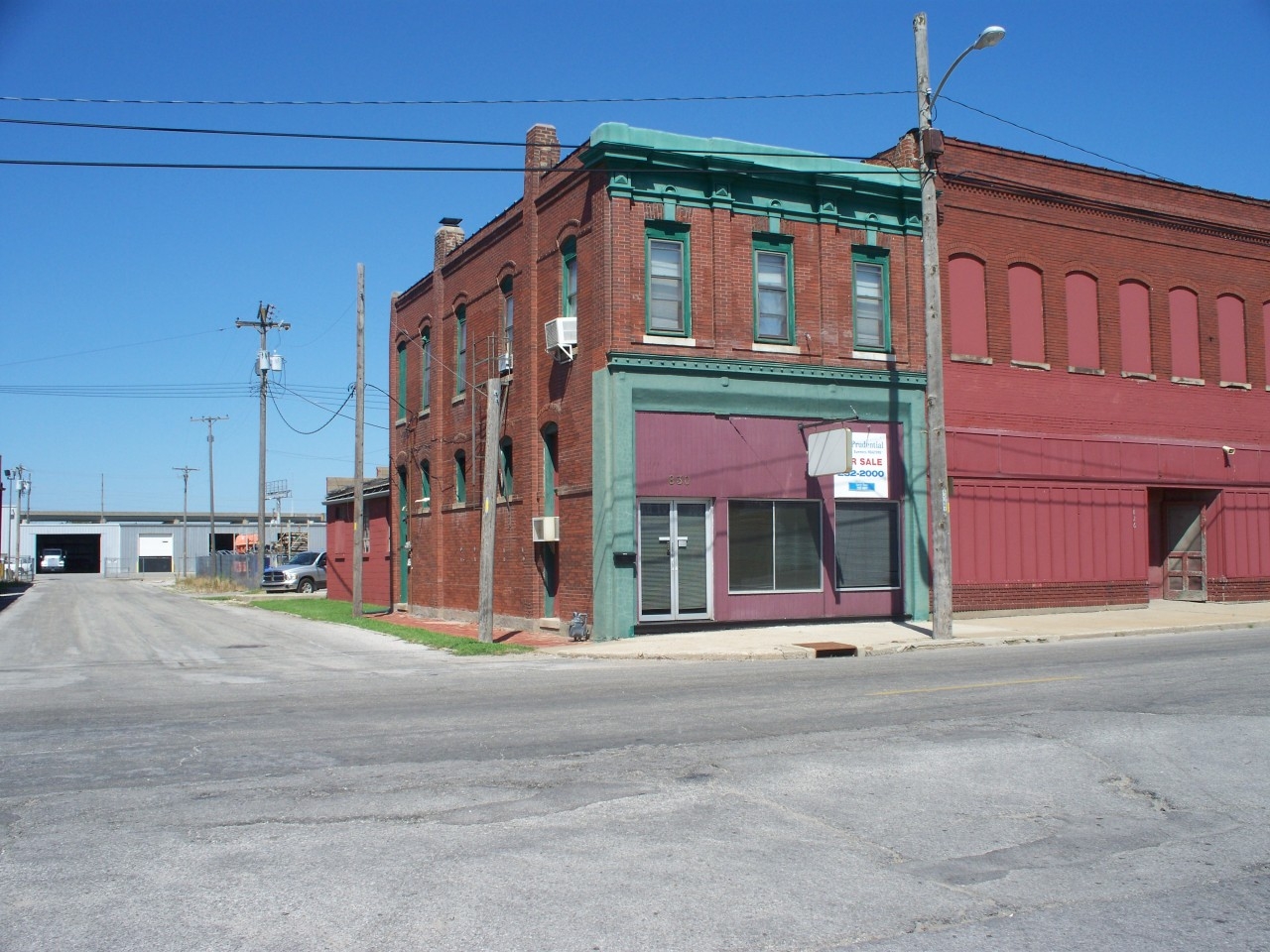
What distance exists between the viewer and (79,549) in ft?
379

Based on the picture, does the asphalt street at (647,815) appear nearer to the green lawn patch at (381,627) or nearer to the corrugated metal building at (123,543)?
the green lawn patch at (381,627)

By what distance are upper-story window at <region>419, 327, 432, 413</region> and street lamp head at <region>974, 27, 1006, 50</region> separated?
16.7 meters

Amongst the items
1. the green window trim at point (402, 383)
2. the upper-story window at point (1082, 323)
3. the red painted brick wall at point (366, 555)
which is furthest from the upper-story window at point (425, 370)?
the upper-story window at point (1082, 323)

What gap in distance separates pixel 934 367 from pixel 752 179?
5382 millimetres

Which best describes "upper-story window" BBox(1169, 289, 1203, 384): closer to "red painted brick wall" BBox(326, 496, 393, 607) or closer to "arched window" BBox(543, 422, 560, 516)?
"arched window" BBox(543, 422, 560, 516)

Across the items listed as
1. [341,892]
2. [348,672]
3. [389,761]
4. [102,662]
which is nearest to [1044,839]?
[341,892]

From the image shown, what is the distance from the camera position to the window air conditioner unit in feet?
67.8

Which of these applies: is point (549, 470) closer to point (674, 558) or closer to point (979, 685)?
point (674, 558)

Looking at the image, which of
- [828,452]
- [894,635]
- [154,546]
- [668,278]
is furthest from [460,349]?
[154,546]

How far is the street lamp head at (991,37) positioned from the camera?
15.8m

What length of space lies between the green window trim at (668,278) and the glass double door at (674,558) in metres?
3.21

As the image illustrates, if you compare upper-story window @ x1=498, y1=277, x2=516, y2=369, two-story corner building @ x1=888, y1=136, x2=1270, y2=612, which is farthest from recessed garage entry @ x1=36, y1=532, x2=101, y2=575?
two-story corner building @ x1=888, y1=136, x2=1270, y2=612

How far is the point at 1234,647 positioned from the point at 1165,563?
11.5 metres

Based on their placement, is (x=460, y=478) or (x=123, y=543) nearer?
(x=460, y=478)
